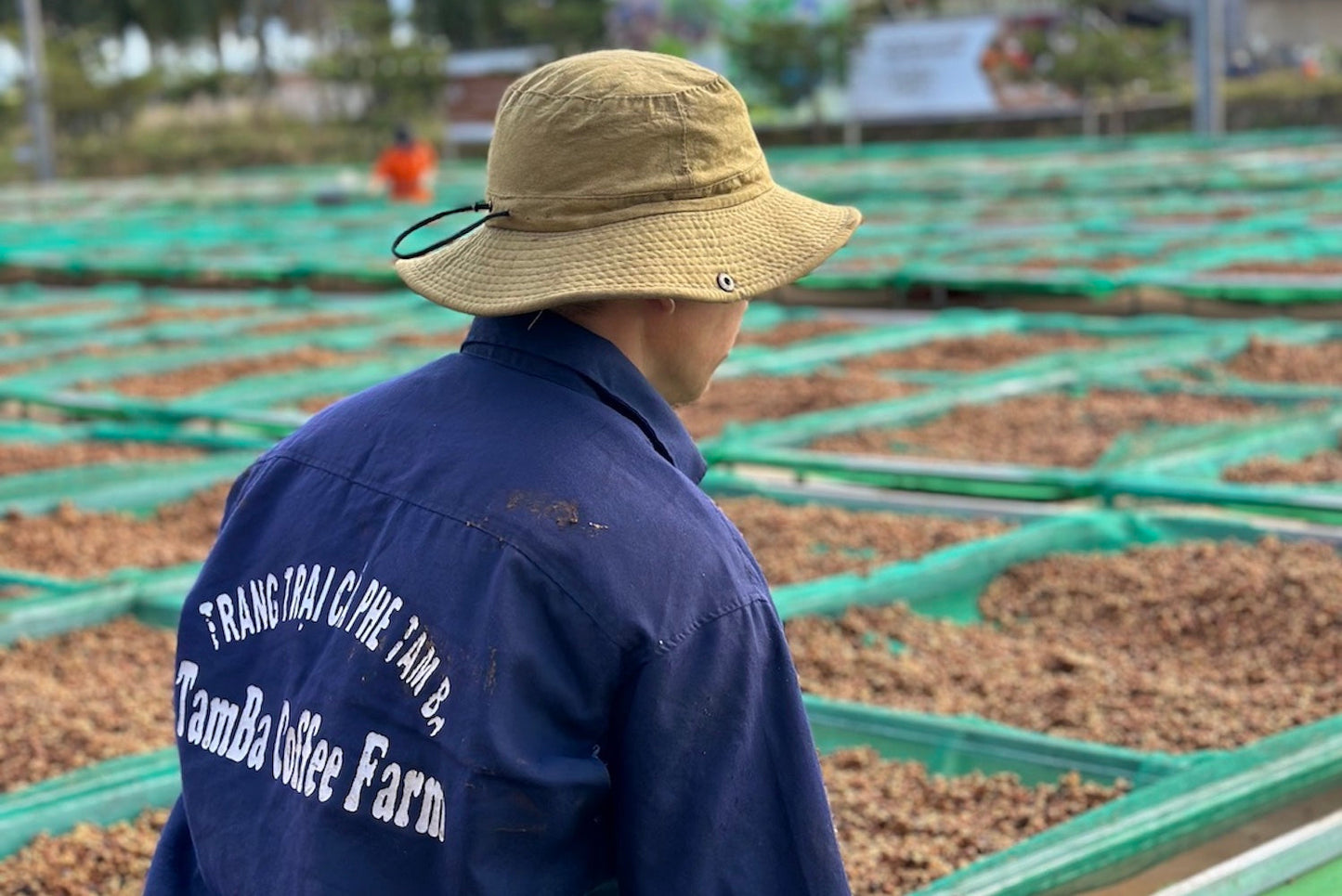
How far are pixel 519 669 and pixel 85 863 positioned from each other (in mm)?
1596

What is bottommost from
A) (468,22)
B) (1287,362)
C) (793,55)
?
(1287,362)

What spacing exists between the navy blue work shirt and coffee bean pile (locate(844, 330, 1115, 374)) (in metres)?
5.50

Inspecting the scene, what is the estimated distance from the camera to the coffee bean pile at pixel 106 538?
14.4 ft

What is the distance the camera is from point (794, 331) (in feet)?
26.6

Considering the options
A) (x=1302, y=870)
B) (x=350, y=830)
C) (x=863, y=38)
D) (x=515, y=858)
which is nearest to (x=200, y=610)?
(x=350, y=830)

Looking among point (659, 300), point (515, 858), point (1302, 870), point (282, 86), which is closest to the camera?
point (515, 858)

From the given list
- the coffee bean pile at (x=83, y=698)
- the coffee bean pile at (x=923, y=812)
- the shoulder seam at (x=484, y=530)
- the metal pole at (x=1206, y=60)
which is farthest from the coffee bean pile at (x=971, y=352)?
the metal pole at (x=1206, y=60)

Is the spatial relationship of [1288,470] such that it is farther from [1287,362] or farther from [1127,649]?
[1287,362]

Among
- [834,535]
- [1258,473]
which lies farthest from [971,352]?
[834,535]

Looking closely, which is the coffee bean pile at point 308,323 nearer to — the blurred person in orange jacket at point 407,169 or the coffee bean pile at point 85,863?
the coffee bean pile at point 85,863

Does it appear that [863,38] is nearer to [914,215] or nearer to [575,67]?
[914,215]

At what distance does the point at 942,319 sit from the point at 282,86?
39887mm

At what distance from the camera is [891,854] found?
252 cm

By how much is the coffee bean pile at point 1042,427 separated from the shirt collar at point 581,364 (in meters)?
3.74
